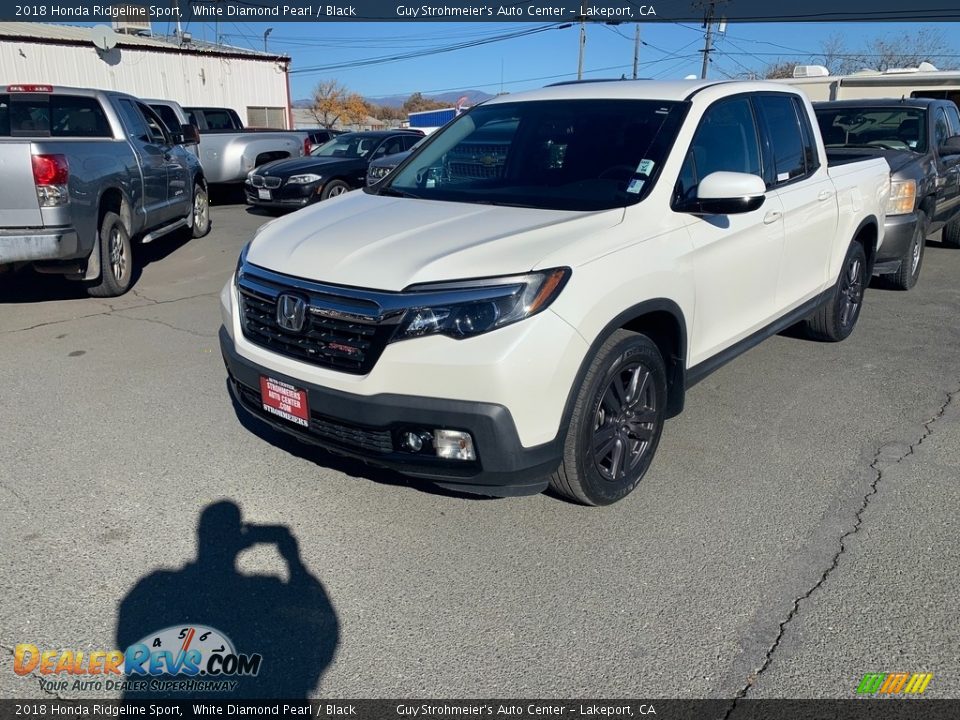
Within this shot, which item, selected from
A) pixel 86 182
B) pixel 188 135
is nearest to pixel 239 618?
pixel 86 182

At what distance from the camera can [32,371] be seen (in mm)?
5395

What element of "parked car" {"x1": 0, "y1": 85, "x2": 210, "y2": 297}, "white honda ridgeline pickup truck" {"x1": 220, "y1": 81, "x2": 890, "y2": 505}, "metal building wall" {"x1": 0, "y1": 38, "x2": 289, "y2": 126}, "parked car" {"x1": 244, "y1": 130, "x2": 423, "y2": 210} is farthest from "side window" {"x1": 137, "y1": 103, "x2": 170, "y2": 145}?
"metal building wall" {"x1": 0, "y1": 38, "x2": 289, "y2": 126}

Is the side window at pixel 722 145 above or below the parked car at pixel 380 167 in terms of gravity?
above

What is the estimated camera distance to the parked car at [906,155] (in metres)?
7.17

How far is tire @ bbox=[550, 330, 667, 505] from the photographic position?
3.13 m

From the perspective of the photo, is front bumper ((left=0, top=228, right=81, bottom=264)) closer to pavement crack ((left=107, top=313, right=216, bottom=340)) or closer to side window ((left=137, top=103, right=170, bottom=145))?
pavement crack ((left=107, top=313, right=216, bottom=340))

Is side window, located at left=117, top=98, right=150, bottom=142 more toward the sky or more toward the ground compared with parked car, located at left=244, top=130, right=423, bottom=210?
more toward the sky

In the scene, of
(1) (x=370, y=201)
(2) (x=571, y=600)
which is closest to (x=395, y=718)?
(2) (x=571, y=600)

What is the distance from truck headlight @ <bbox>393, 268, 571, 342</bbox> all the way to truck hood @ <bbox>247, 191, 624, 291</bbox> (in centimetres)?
5

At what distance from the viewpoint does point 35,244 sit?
6543 millimetres

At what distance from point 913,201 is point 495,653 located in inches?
260

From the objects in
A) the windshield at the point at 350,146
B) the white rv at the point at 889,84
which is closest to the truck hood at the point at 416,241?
the windshield at the point at 350,146

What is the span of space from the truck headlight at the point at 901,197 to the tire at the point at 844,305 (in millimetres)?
1268

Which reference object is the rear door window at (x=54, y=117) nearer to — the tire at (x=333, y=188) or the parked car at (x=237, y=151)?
the tire at (x=333, y=188)
